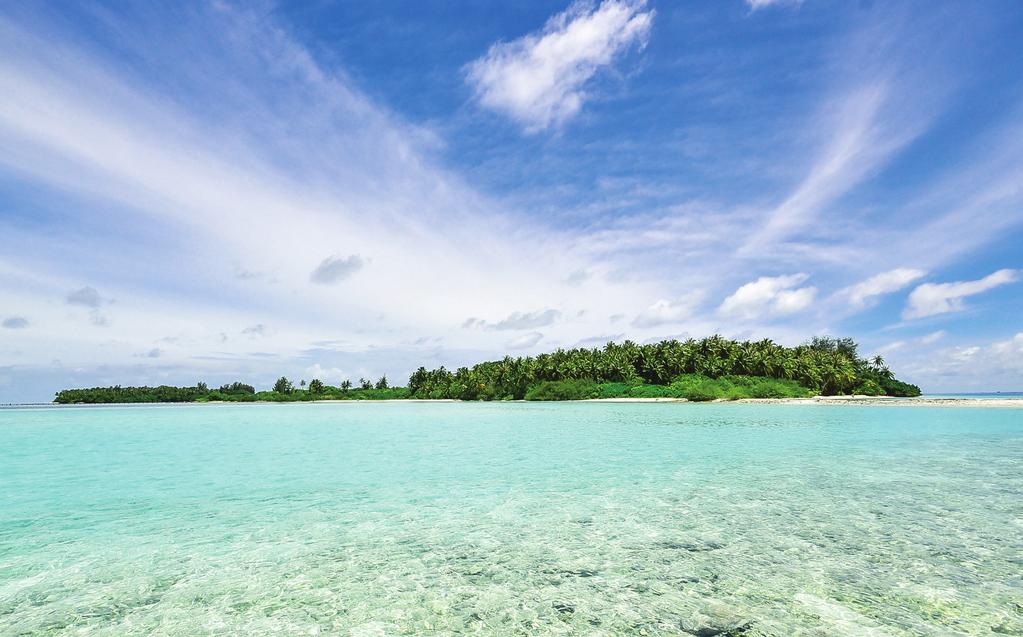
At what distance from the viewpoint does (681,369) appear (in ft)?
290

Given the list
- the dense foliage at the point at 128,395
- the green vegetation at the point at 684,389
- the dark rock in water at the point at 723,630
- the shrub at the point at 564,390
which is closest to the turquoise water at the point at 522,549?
the dark rock in water at the point at 723,630

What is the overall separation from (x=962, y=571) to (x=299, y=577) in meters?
8.52

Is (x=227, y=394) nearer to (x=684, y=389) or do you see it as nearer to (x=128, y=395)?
(x=128, y=395)

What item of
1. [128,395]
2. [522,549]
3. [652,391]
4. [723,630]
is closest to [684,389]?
[652,391]

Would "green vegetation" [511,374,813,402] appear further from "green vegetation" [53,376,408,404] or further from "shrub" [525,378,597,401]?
"green vegetation" [53,376,408,404]

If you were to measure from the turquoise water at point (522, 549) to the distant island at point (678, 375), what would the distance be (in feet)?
223

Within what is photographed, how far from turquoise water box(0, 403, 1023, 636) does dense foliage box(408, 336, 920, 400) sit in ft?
229

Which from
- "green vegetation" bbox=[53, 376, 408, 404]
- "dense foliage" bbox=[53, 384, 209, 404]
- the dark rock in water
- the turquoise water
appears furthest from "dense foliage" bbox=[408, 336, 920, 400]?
"dense foliage" bbox=[53, 384, 209, 404]

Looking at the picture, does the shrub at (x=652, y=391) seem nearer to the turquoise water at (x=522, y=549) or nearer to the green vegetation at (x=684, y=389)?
the green vegetation at (x=684, y=389)

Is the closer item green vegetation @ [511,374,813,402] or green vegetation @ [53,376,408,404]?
green vegetation @ [511,374,813,402]

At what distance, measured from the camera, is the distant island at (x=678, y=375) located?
266 ft

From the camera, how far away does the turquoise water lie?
5.49 m

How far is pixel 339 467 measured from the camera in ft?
55.6

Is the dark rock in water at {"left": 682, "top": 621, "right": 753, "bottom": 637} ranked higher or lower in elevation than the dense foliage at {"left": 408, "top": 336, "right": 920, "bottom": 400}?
lower
